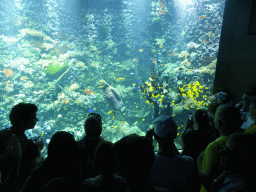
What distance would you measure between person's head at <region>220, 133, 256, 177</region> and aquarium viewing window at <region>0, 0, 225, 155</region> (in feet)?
20.4

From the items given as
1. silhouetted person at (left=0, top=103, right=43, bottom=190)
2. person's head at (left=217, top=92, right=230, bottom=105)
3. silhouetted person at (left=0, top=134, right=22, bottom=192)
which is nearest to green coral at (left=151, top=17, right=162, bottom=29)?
person's head at (left=217, top=92, right=230, bottom=105)

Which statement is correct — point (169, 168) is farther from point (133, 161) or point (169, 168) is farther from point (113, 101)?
point (113, 101)

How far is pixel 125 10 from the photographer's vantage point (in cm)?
1928

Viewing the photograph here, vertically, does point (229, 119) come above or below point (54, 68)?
above

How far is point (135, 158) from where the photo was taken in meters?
0.96

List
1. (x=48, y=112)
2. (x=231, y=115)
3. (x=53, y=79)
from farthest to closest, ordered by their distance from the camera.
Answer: (x=53, y=79) → (x=48, y=112) → (x=231, y=115)

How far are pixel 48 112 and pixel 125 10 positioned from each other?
598 inches

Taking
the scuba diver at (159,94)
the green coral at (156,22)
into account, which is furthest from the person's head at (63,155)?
the green coral at (156,22)

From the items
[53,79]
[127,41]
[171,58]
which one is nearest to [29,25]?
[53,79]

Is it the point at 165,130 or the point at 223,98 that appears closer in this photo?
the point at 165,130

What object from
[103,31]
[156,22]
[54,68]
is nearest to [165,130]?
[54,68]

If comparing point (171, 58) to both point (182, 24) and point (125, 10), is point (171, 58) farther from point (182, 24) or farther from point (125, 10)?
point (125, 10)

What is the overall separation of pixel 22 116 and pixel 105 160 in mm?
1279

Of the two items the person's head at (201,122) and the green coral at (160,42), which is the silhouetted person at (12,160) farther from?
the green coral at (160,42)
